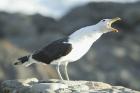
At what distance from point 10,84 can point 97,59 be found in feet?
76.9

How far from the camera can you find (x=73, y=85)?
14.7m

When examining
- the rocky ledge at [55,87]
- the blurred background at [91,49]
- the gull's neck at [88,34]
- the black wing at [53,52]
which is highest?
the blurred background at [91,49]

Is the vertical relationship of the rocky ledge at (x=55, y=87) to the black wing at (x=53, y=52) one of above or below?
below

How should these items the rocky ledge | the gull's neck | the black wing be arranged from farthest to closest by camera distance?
the black wing < the gull's neck < the rocky ledge

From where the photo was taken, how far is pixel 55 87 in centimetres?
1425

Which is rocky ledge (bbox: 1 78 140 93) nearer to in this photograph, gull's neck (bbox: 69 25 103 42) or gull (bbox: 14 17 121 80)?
gull (bbox: 14 17 121 80)

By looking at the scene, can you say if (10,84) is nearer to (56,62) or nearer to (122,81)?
(56,62)

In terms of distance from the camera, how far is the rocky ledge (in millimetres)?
14195

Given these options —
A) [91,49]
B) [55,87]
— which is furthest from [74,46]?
[91,49]

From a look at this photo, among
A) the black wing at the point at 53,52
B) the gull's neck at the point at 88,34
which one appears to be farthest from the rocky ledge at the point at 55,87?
the gull's neck at the point at 88,34

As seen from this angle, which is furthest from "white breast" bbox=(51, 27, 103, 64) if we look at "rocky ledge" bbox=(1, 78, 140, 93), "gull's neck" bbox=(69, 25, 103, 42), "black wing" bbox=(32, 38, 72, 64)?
"rocky ledge" bbox=(1, 78, 140, 93)

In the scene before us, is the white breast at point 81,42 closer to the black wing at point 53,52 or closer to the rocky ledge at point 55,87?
the black wing at point 53,52

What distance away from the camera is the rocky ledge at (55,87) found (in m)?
14.2

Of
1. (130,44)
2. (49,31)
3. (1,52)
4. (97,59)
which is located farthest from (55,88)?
(49,31)
